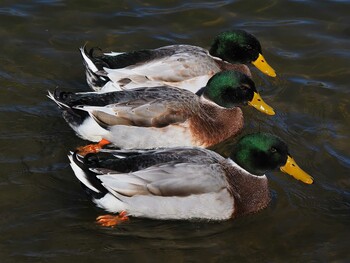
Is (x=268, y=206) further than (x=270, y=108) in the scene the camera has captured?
No

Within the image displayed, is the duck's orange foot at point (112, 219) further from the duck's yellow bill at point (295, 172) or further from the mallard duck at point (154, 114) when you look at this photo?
the duck's yellow bill at point (295, 172)

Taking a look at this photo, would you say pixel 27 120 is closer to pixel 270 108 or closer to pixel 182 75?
pixel 182 75

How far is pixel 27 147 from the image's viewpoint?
835cm

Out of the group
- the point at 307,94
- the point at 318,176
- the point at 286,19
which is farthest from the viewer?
the point at 286,19

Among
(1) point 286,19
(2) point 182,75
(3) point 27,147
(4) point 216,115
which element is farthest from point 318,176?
(1) point 286,19

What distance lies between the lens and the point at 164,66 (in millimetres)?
9148

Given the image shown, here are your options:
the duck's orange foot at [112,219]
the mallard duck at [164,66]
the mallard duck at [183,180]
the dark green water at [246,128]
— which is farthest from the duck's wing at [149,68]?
the duck's orange foot at [112,219]

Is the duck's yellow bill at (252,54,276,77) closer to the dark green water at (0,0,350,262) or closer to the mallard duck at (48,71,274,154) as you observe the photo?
the dark green water at (0,0,350,262)

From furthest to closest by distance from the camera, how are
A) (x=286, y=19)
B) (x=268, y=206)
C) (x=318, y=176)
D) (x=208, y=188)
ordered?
(x=286, y=19) → (x=318, y=176) → (x=268, y=206) → (x=208, y=188)

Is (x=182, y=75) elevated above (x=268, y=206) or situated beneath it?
elevated above

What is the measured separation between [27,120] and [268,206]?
305cm

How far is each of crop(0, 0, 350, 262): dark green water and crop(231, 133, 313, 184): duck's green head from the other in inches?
15.9

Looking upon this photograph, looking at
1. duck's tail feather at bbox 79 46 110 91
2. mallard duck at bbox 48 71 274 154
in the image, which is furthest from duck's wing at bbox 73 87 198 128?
duck's tail feather at bbox 79 46 110 91

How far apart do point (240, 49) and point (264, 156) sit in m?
2.52
